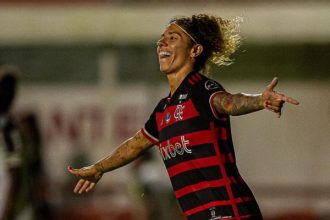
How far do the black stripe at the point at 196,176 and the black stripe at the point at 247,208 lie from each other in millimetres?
192

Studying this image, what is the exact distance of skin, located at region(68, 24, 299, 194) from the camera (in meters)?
5.27

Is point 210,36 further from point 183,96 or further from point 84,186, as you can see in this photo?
point 84,186

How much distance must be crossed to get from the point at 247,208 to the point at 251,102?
630 mm

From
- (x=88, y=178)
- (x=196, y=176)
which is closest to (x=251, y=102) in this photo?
(x=196, y=176)

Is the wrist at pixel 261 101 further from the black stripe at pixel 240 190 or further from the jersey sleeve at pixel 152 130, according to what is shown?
the jersey sleeve at pixel 152 130

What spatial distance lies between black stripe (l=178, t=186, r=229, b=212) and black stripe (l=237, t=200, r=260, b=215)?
0.09 m

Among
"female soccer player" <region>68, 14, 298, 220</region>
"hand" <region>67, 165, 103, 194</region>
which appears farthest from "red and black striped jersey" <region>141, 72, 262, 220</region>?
"hand" <region>67, 165, 103, 194</region>

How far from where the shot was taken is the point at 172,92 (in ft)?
19.7

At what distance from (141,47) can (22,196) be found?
A: 15.5 ft

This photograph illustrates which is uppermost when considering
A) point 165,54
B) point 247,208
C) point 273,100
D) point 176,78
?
point 165,54

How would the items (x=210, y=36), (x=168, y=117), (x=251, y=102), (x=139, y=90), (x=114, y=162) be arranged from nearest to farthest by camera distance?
(x=251, y=102), (x=168, y=117), (x=210, y=36), (x=114, y=162), (x=139, y=90)

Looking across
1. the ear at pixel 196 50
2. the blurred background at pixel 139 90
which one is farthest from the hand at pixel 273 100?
the blurred background at pixel 139 90

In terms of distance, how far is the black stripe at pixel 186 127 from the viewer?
5.69m

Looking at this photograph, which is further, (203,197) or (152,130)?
(152,130)
